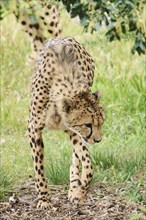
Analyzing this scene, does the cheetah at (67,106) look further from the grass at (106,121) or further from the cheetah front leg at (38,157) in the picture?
the grass at (106,121)

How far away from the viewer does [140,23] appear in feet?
17.0

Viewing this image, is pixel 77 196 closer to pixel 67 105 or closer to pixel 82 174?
pixel 82 174

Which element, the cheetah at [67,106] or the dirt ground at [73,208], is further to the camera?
the dirt ground at [73,208]

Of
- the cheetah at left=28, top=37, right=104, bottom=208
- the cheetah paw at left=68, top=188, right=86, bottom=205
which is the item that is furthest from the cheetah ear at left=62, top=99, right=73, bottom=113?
the cheetah paw at left=68, top=188, right=86, bottom=205

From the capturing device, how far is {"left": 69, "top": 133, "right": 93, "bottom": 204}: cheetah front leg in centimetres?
427

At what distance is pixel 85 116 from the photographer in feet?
12.7

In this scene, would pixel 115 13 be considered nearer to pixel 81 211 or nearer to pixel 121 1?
pixel 121 1

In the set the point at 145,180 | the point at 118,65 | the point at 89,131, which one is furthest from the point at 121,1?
the point at 118,65

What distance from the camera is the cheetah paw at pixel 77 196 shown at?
432cm

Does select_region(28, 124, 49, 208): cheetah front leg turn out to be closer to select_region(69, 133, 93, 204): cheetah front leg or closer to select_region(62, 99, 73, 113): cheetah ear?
select_region(69, 133, 93, 204): cheetah front leg

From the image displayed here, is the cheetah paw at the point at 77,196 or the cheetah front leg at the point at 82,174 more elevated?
the cheetah front leg at the point at 82,174

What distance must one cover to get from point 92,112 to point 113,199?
30.1 inches

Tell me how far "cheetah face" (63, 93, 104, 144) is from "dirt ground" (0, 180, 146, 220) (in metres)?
0.54

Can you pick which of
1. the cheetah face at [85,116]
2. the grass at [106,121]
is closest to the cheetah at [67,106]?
the cheetah face at [85,116]
